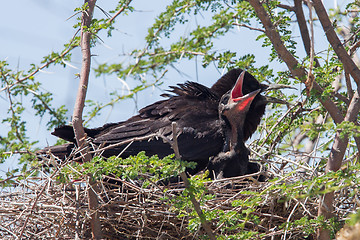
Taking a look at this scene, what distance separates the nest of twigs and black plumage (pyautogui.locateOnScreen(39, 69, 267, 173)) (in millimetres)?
809

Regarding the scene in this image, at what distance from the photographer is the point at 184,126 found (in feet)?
19.1

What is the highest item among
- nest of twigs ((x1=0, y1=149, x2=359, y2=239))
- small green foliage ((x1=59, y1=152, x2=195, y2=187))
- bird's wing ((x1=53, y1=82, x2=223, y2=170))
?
bird's wing ((x1=53, y1=82, x2=223, y2=170))

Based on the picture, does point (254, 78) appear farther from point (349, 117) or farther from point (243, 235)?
point (243, 235)

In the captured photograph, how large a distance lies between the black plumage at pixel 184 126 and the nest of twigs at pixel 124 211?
81cm

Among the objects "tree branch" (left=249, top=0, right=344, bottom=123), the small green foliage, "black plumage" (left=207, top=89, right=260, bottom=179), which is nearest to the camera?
the small green foliage

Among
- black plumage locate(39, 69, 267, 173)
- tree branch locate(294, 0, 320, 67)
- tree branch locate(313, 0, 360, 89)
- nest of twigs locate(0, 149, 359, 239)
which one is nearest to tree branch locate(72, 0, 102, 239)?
nest of twigs locate(0, 149, 359, 239)

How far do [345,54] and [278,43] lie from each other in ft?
1.93

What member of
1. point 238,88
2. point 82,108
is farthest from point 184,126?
point 82,108

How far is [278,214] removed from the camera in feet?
16.2

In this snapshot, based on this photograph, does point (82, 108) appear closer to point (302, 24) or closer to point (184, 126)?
point (184, 126)

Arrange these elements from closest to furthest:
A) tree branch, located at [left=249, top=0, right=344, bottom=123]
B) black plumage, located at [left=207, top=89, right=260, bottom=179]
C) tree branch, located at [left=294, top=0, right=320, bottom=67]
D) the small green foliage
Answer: the small green foliage → tree branch, located at [left=249, top=0, right=344, bottom=123] → black plumage, located at [left=207, top=89, right=260, bottom=179] → tree branch, located at [left=294, top=0, right=320, bottom=67]

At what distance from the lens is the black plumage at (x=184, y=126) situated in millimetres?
5742

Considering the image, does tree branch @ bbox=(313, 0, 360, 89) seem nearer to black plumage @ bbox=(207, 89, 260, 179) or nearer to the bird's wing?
black plumage @ bbox=(207, 89, 260, 179)

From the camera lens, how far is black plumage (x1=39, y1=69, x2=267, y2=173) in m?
5.74
